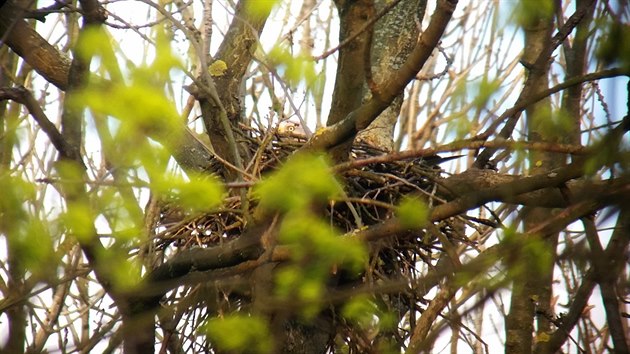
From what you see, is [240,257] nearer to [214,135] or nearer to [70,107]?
[70,107]

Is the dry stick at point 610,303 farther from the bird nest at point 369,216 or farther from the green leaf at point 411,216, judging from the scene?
the bird nest at point 369,216

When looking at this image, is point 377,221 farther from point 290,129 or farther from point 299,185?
point 299,185

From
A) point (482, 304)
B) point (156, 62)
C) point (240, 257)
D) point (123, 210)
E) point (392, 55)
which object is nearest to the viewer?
point (482, 304)

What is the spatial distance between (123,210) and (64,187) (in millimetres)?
153

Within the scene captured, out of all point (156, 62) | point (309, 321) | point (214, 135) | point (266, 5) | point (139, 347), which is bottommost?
point (139, 347)

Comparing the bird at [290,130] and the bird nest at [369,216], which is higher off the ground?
the bird at [290,130]

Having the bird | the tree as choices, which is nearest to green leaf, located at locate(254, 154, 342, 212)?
the tree

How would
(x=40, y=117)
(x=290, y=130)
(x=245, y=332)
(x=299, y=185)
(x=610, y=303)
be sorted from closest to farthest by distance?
(x=299, y=185)
(x=245, y=332)
(x=40, y=117)
(x=610, y=303)
(x=290, y=130)

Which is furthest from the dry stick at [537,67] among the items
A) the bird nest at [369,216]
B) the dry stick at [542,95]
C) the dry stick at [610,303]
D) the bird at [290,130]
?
the bird at [290,130]

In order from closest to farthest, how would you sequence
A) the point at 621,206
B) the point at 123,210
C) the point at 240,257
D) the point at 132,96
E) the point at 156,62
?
the point at 621,206, the point at 132,96, the point at 156,62, the point at 123,210, the point at 240,257

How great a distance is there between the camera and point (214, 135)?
3064 mm

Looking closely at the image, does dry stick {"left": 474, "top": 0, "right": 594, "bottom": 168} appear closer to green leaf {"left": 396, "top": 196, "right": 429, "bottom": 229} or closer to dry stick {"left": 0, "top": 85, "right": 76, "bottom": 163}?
green leaf {"left": 396, "top": 196, "right": 429, "bottom": 229}

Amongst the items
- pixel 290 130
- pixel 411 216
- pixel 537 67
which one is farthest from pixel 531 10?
pixel 290 130

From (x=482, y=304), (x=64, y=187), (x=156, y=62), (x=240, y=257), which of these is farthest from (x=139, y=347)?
(x=482, y=304)
